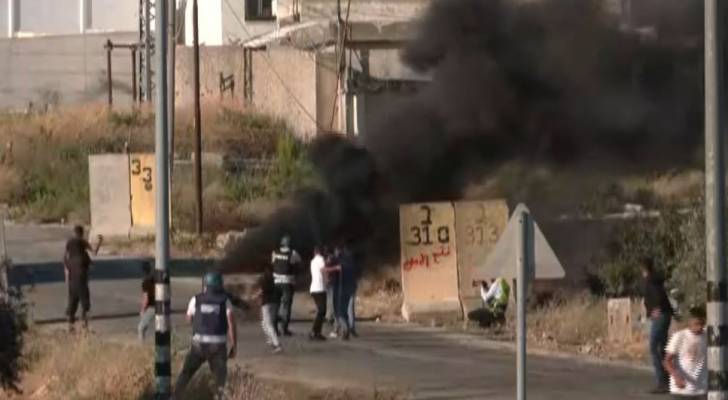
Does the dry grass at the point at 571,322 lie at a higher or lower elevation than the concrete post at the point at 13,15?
lower

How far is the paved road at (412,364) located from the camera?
23.3 meters

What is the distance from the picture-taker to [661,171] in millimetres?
34688

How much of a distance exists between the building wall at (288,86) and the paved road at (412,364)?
21.1 meters

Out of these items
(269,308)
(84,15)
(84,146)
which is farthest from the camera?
(84,15)

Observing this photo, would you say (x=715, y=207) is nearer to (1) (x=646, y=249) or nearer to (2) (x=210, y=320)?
(2) (x=210, y=320)

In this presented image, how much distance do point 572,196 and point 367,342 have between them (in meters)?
7.79

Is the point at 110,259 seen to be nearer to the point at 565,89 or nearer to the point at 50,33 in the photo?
the point at 565,89

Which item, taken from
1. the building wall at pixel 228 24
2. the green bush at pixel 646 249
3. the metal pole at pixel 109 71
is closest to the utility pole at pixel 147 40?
the metal pole at pixel 109 71

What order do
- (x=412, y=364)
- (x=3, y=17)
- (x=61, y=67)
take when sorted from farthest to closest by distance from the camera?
(x=3, y=17), (x=61, y=67), (x=412, y=364)

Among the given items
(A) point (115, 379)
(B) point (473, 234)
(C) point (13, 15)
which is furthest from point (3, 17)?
(A) point (115, 379)

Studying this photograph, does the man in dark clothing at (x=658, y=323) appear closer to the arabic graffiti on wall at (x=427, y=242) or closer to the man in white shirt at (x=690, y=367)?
the man in white shirt at (x=690, y=367)

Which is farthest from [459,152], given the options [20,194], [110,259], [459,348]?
[20,194]

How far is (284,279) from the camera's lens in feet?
94.1

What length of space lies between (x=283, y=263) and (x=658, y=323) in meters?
7.80
